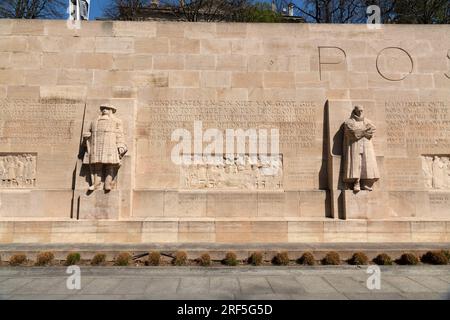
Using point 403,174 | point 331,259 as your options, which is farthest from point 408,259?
point 403,174

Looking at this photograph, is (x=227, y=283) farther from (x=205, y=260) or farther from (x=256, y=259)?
(x=256, y=259)

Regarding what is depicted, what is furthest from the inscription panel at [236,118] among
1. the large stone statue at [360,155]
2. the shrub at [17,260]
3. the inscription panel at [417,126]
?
the shrub at [17,260]

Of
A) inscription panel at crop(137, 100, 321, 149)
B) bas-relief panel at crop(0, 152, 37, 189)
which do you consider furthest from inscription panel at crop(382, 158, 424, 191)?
bas-relief panel at crop(0, 152, 37, 189)

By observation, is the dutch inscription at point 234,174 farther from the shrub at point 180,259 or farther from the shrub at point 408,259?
the shrub at point 408,259

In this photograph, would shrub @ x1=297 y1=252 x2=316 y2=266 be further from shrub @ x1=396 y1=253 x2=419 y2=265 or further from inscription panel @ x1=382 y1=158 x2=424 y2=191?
inscription panel @ x1=382 y1=158 x2=424 y2=191

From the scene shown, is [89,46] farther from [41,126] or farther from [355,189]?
[355,189]

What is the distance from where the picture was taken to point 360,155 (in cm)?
1172

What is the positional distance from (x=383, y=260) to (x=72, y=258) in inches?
305

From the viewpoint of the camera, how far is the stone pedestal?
37.7 feet

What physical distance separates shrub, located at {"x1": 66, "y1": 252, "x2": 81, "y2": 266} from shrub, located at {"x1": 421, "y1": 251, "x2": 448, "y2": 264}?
8.77 m

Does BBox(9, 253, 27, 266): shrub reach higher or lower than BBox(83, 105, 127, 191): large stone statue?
lower
